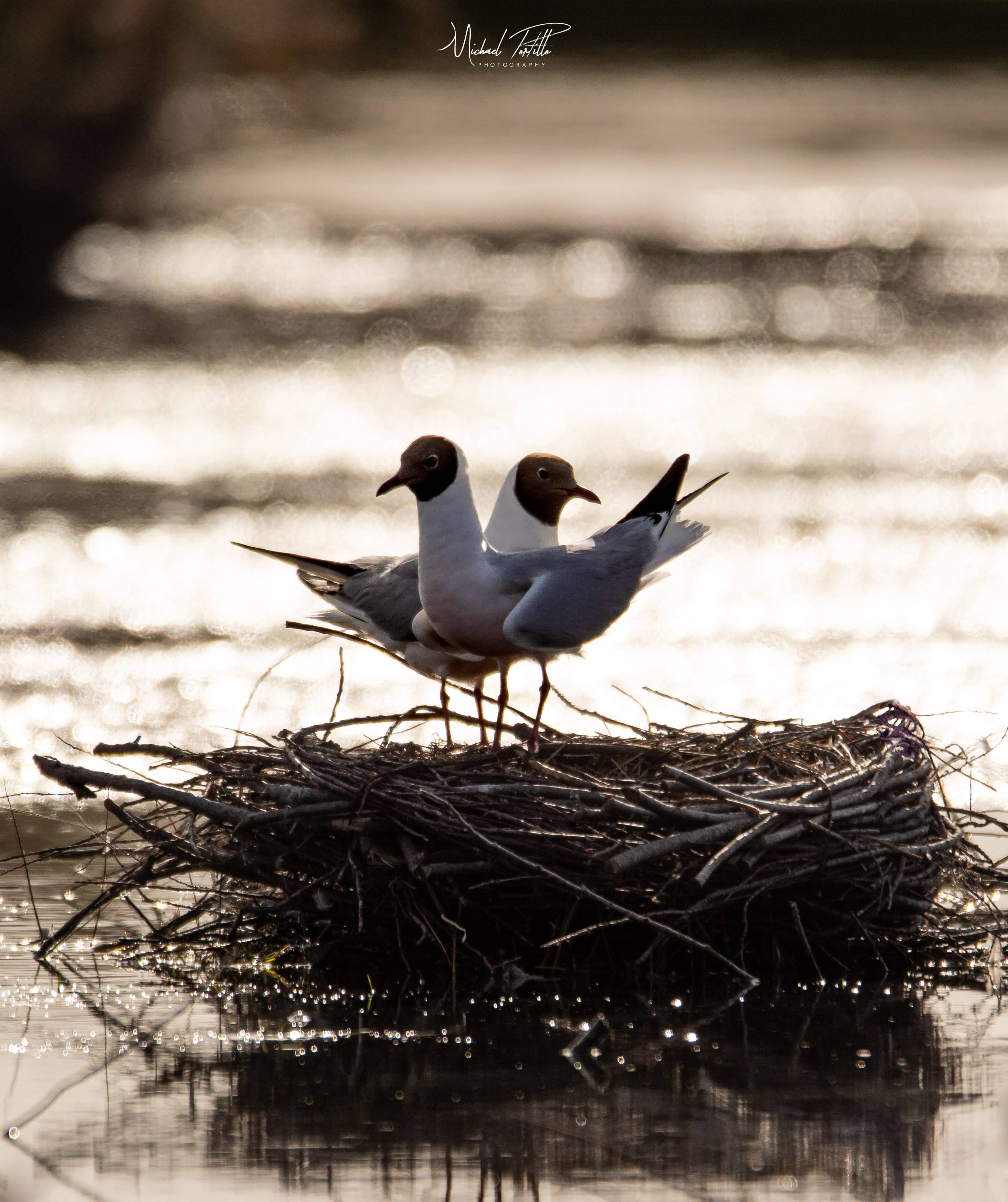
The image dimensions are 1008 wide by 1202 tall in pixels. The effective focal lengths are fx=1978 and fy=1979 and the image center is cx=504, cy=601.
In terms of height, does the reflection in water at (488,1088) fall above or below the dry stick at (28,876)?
below

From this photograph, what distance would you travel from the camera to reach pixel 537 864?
5547 mm

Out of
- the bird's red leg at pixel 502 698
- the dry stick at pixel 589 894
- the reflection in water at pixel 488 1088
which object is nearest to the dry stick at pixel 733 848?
the dry stick at pixel 589 894

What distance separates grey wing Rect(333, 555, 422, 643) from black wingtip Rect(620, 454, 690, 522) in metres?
0.77

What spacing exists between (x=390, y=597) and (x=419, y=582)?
8.9 inches

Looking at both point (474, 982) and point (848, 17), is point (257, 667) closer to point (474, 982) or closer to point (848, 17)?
point (474, 982)

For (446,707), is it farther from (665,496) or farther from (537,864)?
(537,864)

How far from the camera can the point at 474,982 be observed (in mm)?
5578

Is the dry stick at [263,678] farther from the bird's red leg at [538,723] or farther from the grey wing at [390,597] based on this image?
the bird's red leg at [538,723]

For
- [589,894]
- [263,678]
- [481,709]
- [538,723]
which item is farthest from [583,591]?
[589,894]

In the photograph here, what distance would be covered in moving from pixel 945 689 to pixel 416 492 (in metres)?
4.03

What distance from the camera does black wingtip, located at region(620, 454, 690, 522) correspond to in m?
6.87

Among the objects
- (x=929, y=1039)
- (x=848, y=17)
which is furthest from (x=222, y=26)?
(x=929, y=1039)

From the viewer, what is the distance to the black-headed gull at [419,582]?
6734 millimetres

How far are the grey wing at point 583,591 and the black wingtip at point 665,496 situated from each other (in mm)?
128
